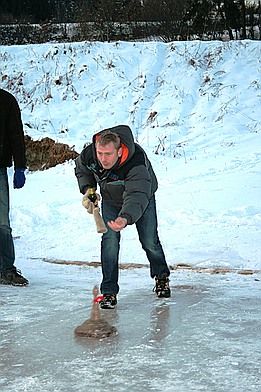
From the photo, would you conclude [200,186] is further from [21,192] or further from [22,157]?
[22,157]

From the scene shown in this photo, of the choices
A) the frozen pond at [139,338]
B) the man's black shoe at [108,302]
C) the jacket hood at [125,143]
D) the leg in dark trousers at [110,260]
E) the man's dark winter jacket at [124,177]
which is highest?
the jacket hood at [125,143]

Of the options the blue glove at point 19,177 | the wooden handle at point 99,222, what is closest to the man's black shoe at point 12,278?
the blue glove at point 19,177

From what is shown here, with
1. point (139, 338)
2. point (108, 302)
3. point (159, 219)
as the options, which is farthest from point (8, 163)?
point (159, 219)

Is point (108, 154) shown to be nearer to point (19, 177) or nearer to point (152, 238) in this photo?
point (152, 238)

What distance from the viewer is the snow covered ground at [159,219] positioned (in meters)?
3.83

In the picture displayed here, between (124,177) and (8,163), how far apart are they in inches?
54.1

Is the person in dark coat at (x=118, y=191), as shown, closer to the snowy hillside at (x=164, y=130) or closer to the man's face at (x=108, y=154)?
the man's face at (x=108, y=154)

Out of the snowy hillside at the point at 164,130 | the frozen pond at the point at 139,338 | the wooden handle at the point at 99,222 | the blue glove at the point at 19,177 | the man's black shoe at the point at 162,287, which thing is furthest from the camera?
the snowy hillside at the point at 164,130

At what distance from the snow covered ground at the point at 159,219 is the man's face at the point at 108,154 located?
1002mm

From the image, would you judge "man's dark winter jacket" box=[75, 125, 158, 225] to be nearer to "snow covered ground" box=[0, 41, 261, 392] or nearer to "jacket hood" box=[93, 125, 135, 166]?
"jacket hood" box=[93, 125, 135, 166]

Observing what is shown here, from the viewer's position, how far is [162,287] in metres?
5.34

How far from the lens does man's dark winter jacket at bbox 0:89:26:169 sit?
18.9 feet

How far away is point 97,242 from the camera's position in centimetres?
748

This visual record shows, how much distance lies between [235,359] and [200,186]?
5591mm
